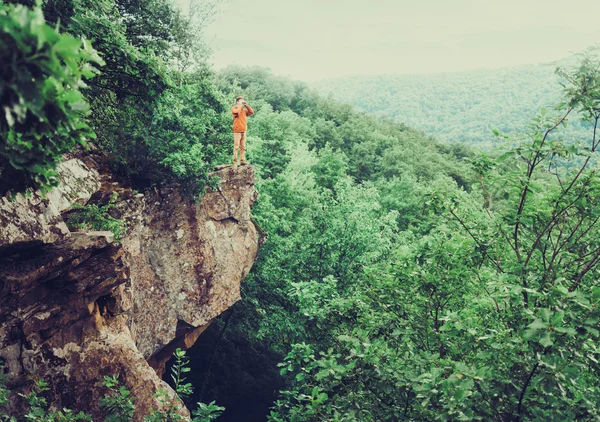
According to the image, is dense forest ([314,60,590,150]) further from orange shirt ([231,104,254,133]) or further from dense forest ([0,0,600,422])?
orange shirt ([231,104,254,133])

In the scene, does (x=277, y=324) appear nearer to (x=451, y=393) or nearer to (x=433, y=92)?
(x=451, y=393)

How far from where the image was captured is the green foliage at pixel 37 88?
2.85 meters

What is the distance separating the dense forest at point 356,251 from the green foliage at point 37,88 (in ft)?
0.05

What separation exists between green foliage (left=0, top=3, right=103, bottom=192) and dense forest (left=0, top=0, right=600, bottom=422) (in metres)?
0.02

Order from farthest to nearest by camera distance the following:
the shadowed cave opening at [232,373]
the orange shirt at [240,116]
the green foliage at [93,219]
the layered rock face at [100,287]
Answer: the shadowed cave opening at [232,373], the orange shirt at [240,116], the green foliage at [93,219], the layered rock face at [100,287]

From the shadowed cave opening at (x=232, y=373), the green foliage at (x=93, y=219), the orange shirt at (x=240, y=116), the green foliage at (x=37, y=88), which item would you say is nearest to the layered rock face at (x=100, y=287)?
the green foliage at (x=93, y=219)

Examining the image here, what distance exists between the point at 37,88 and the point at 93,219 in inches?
298

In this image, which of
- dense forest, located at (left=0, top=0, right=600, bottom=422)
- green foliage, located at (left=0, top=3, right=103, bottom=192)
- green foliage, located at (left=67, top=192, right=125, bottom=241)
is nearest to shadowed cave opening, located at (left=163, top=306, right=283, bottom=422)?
dense forest, located at (left=0, top=0, right=600, bottom=422)

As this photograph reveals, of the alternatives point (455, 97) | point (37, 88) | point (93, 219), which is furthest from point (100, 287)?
point (455, 97)

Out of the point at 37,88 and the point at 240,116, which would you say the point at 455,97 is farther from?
the point at 37,88

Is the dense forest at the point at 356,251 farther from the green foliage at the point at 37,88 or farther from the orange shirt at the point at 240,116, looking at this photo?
the orange shirt at the point at 240,116

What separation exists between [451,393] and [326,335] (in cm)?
471

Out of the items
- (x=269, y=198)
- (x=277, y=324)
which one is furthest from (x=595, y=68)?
(x=269, y=198)

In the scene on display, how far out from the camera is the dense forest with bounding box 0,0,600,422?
165 inches
